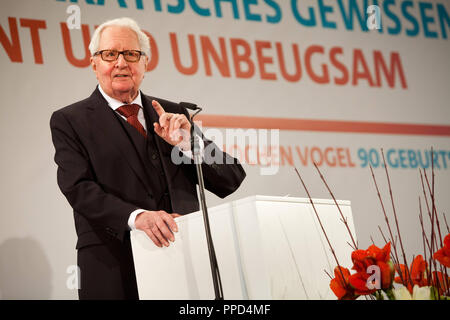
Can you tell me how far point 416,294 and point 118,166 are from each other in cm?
127

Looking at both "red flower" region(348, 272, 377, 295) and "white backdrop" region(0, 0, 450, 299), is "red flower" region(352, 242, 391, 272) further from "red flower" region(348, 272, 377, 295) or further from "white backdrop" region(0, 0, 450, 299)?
"white backdrop" region(0, 0, 450, 299)

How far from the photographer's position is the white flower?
1.30 metres

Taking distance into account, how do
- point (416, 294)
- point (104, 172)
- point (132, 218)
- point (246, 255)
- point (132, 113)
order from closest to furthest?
point (416, 294) → point (246, 255) → point (132, 218) → point (104, 172) → point (132, 113)

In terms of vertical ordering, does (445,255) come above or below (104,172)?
below

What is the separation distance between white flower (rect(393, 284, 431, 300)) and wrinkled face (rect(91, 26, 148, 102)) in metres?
1.45

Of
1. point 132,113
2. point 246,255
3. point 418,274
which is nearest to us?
point 418,274

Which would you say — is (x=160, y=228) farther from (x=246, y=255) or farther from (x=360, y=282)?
(x=360, y=282)

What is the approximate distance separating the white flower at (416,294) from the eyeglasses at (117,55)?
1.51m

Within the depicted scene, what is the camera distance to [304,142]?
13.7ft

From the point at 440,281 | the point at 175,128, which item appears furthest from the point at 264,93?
the point at 440,281

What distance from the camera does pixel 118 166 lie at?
231 cm

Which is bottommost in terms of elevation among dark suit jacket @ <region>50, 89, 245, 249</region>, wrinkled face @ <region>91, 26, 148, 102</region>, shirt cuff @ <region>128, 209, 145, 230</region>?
shirt cuff @ <region>128, 209, 145, 230</region>

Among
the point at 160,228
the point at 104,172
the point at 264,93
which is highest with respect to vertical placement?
the point at 264,93

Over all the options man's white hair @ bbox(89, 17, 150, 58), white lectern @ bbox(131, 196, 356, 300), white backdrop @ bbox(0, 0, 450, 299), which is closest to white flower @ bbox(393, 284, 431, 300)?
white lectern @ bbox(131, 196, 356, 300)
